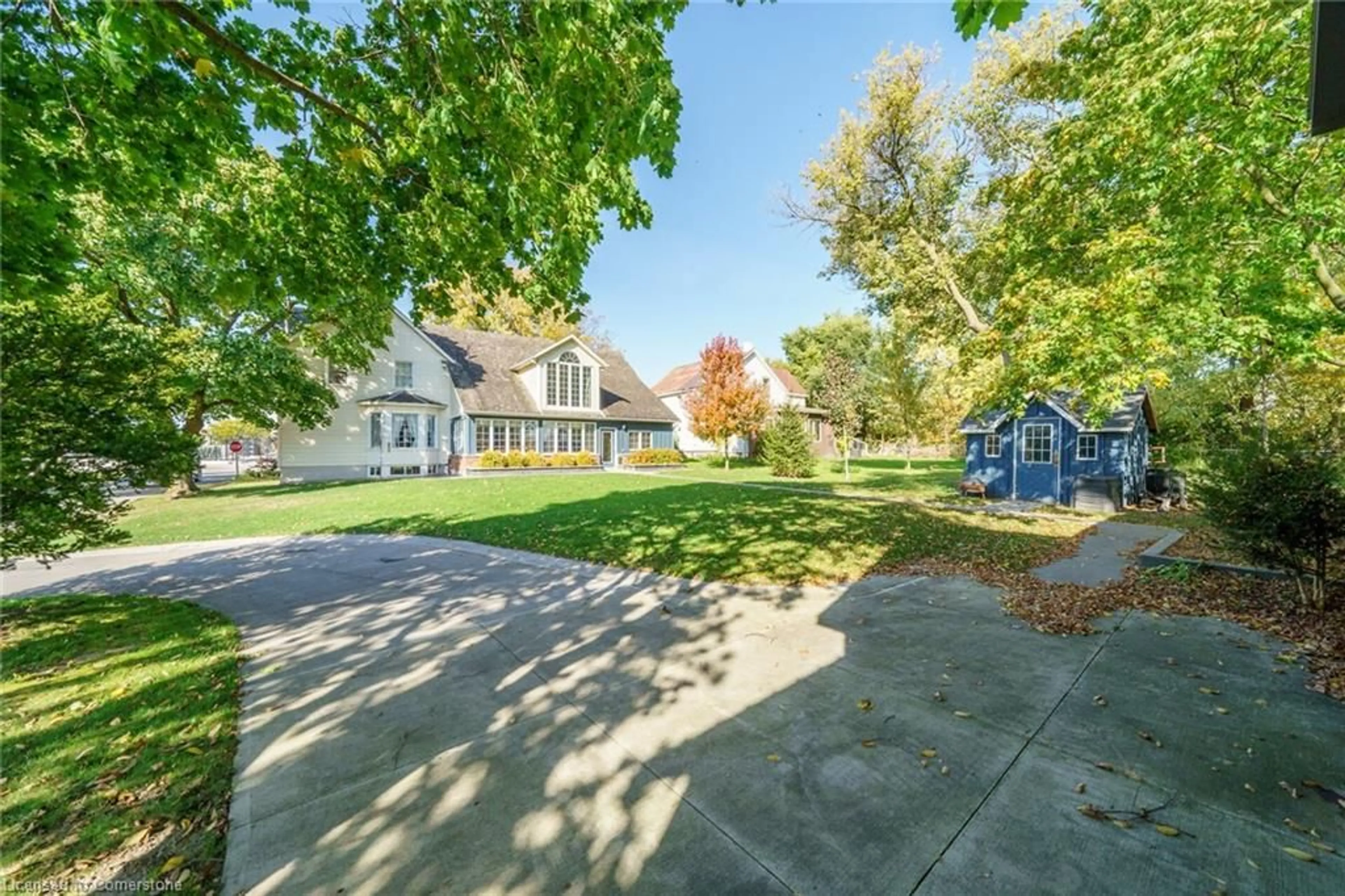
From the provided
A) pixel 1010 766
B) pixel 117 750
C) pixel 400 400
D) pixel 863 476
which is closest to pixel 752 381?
pixel 863 476

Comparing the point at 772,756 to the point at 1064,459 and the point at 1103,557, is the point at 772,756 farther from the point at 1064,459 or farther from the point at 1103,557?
the point at 1064,459

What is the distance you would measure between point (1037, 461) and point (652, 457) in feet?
66.5

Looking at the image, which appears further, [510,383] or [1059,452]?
[510,383]

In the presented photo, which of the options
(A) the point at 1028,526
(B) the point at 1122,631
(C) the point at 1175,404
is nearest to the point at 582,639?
(B) the point at 1122,631

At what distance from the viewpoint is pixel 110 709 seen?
3.66 m

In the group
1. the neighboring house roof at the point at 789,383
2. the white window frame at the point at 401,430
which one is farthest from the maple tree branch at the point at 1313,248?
the neighboring house roof at the point at 789,383

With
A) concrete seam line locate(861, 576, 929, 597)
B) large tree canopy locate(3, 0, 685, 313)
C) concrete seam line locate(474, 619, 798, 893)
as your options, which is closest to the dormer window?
large tree canopy locate(3, 0, 685, 313)

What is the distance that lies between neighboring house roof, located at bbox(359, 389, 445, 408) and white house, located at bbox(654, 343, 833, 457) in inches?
654

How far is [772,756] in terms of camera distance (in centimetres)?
307

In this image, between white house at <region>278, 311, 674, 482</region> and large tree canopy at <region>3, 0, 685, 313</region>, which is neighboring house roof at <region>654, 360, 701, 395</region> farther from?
large tree canopy at <region>3, 0, 685, 313</region>

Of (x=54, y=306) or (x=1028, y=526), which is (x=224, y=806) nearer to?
(x=54, y=306)

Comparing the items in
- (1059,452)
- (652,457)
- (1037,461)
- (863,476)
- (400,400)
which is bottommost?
(863,476)

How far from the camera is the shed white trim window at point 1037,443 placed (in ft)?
54.4

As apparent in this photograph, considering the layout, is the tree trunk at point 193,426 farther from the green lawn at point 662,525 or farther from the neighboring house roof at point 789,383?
the neighboring house roof at point 789,383
